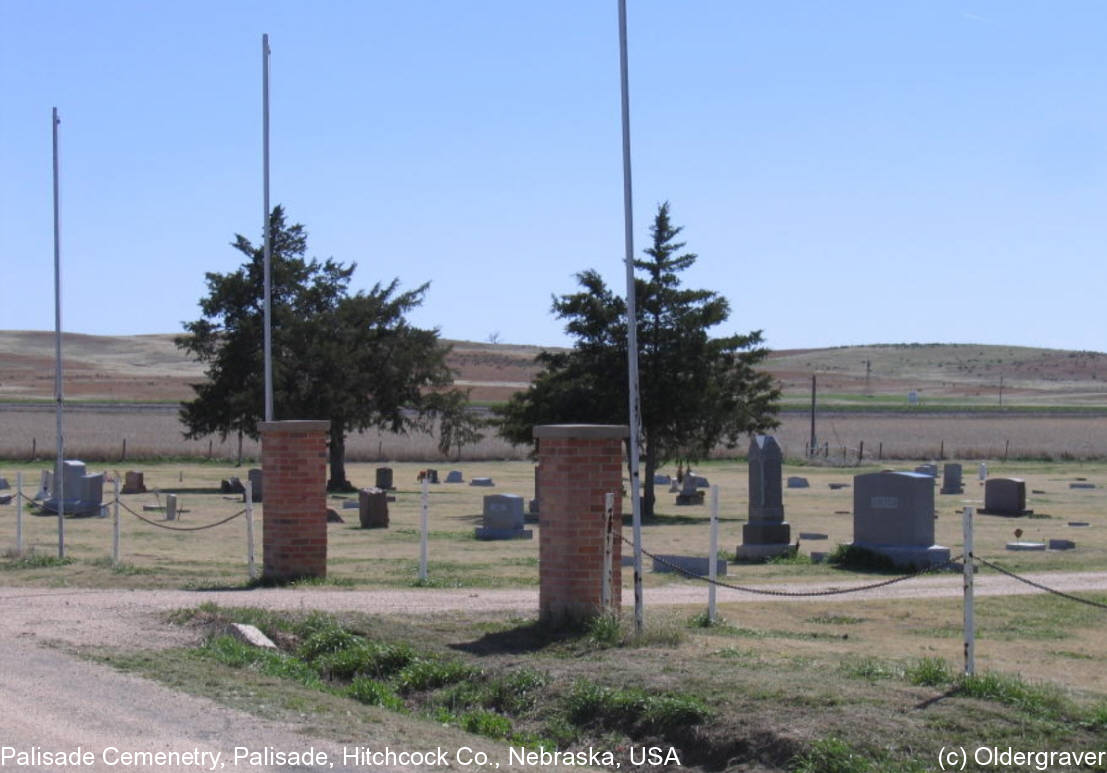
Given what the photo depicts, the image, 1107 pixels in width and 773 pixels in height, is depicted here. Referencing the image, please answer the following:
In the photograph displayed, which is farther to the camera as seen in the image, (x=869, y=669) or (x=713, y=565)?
(x=713, y=565)

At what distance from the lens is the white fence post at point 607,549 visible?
457 inches

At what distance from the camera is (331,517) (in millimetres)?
30891

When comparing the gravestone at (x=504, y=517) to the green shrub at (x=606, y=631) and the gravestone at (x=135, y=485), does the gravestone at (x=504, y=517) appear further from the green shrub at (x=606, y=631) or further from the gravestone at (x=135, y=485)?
the gravestone at (x=135, y=485)

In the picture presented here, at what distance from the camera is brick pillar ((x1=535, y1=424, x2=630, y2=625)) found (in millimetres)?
11758

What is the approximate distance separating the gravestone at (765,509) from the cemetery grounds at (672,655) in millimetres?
983

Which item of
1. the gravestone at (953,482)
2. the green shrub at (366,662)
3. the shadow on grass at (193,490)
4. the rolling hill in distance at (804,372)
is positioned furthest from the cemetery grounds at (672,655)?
the rolling hill in distance at (804,372)

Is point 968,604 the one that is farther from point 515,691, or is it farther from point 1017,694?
point 515,691

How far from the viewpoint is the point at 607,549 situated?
459 inches

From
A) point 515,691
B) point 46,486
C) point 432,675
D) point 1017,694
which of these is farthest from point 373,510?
point 1017,694

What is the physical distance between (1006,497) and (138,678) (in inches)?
1083

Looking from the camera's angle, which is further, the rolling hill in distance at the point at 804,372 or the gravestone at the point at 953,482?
the rolling hill in distance at the point at 804,372

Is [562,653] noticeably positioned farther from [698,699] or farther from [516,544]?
[516,544]

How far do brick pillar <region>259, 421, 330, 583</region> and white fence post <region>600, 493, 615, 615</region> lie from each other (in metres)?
5.26

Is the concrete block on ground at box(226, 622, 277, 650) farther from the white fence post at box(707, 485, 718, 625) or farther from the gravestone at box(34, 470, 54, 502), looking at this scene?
the gravestone at box(34, 470, 54, 502)
